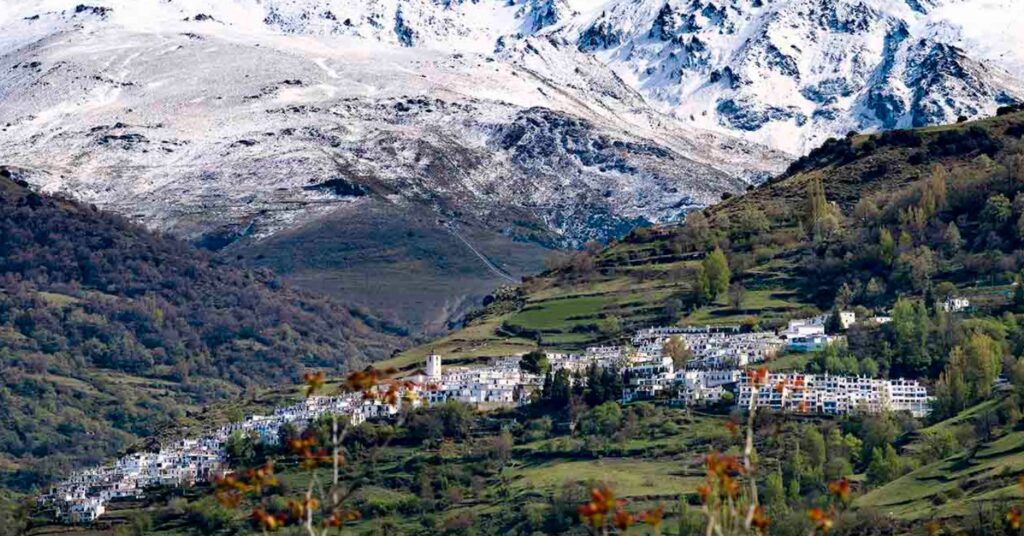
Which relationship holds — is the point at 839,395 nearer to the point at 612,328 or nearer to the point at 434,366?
the point at 434,366

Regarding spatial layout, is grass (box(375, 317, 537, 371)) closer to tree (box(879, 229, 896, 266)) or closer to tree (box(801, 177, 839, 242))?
tree (box(801, 177, 839, 242))

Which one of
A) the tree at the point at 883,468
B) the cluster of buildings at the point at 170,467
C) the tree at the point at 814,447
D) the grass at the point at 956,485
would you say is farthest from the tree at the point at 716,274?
the grass at the point at 956,485

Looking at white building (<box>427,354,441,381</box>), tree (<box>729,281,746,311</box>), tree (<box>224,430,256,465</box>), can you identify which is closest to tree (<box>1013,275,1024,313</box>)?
tree (<box>729,281,746,311</box>)

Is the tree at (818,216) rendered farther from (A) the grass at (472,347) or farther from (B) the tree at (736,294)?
(A) the grass at (472,347)

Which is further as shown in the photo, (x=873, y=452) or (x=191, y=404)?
(x=191, y=404)

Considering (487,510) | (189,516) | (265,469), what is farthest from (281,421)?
(265,469)

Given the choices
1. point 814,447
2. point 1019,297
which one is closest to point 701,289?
point 1019,297

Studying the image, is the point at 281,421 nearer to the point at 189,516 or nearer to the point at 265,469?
the point at 189,516
